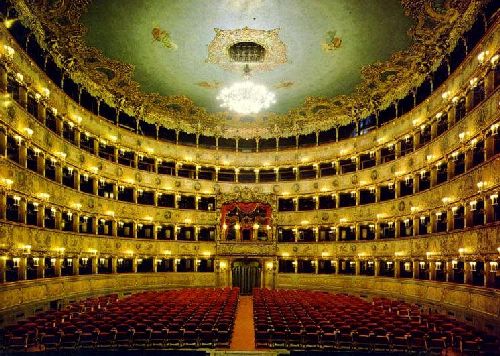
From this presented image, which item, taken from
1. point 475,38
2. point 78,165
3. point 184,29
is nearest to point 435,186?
point 475,38

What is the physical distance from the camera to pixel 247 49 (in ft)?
77.6

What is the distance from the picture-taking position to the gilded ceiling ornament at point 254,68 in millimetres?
19672

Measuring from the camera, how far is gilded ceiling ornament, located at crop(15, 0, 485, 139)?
19672mm

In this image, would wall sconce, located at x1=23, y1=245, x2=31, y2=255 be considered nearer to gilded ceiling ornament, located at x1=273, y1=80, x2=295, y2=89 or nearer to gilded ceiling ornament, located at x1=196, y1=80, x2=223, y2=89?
gilded ceiling ornament, located at x1=196, y1=80, x2=223, y2=89

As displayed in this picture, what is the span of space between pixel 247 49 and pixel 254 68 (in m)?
2.22

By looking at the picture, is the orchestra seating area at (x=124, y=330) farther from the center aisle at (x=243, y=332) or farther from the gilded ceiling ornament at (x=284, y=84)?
the gilded ceiling ornament at (x=284, y=84)

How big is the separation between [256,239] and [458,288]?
1793cm

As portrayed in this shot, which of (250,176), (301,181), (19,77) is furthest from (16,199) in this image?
(250,176)

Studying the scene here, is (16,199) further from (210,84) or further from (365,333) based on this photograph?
(365,333)

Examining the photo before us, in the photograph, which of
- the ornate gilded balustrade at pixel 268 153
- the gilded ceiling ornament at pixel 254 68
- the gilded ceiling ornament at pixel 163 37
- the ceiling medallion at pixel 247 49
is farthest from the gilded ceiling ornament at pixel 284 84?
the gilded ceiling ornament at pixel 163 37

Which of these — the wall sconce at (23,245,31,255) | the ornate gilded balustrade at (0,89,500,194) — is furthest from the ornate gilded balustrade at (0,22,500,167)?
the wall sconce at (23,245,31,255)

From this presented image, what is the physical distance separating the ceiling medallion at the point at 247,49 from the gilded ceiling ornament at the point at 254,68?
0.05 meters

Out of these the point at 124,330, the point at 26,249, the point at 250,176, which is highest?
the point at 250,176

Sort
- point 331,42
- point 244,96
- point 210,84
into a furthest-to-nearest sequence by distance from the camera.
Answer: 1. point 210,84
2. point 331,42
3. point 244,96
